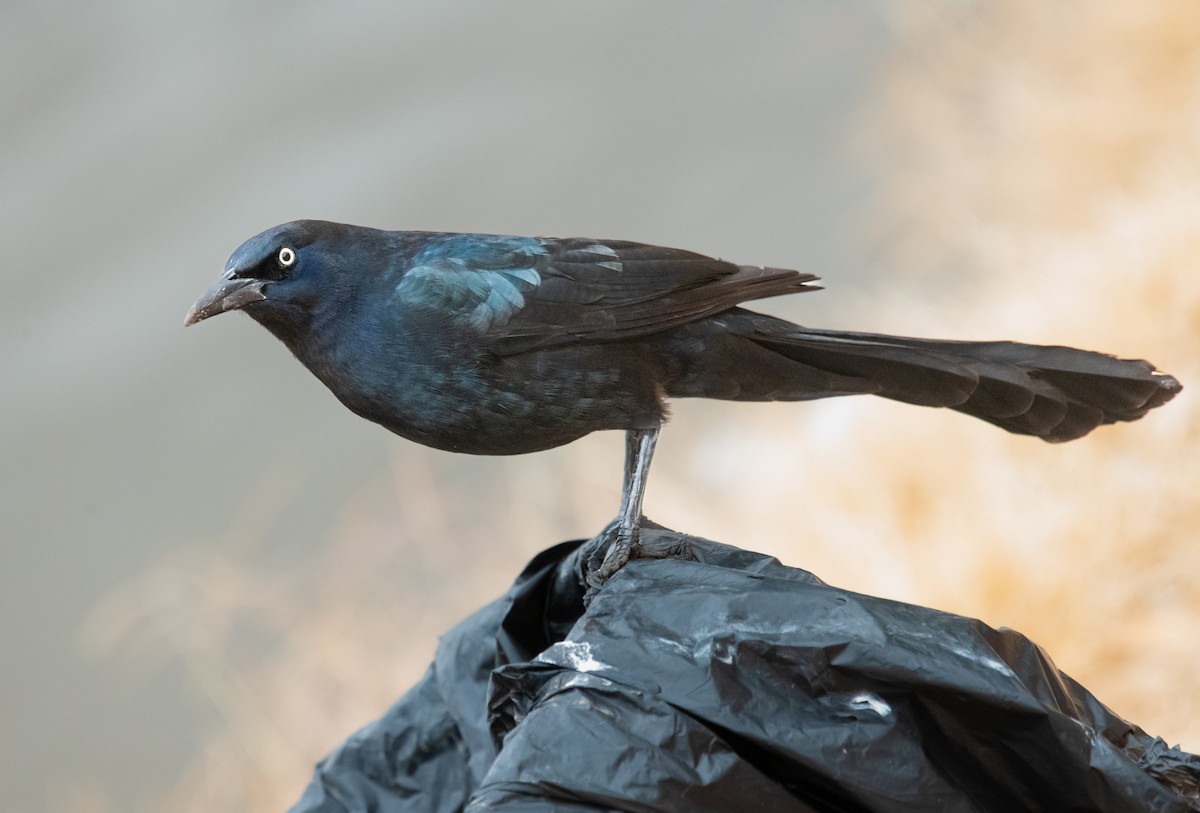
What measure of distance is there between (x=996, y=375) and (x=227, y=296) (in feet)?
4.49

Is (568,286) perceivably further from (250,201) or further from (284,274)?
(250,201)

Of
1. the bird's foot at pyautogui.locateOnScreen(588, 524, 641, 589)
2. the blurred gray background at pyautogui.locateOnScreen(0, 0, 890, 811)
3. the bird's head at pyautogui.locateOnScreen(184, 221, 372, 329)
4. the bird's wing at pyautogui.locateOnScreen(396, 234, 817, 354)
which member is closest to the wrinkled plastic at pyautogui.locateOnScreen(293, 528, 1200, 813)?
the bird's foot at pyautogui.locateOnScreen(588, 524, 641, 589)

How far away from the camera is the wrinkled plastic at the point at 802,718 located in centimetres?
150

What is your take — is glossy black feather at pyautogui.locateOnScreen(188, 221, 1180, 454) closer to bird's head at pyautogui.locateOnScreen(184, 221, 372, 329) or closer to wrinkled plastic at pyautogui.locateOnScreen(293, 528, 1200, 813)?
bird's head at pyautogui.locateOnScreen(184, 221, 372, 329)

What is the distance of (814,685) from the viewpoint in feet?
5.22

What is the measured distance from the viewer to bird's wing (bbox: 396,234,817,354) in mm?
1992

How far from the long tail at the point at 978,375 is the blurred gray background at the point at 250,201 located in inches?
64.3

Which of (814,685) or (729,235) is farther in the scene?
(729,235)

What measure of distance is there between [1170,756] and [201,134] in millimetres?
3586

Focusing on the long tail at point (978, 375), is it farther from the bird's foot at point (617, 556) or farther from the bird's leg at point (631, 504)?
the bird's foot at point (617, 556)

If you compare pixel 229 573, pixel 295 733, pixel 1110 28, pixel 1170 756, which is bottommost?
pixel 295 733

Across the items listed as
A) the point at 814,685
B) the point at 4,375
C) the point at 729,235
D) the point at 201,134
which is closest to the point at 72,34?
the point at 201,134

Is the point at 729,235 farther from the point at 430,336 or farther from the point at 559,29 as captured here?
the point at 430,336

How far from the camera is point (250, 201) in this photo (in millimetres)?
4031
